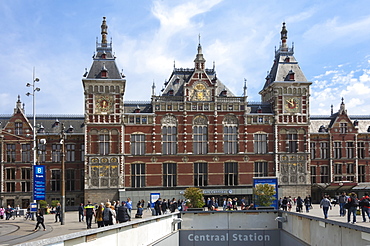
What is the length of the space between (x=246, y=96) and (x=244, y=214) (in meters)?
32.7

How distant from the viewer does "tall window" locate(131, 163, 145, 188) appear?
54.7 metres

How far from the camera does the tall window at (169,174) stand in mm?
55344

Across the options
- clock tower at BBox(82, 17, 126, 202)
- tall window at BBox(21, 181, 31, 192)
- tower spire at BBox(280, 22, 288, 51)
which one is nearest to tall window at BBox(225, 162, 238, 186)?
clock tower at BBox(82, 17, 126, 202)

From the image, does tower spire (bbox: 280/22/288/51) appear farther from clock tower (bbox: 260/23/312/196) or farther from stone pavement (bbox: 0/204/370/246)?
stone pavement (bbox: 0/204/370/246)

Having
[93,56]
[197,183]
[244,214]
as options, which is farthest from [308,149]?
[244,214]

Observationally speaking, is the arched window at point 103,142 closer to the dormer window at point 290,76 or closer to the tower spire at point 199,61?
the tower spire at point 199,61

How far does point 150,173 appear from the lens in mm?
54969

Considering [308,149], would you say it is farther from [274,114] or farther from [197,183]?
[197,183]

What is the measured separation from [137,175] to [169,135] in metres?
5.93

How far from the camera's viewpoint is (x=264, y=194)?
3731cm

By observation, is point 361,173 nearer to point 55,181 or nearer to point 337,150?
point 337,150

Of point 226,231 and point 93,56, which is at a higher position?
point 93,56

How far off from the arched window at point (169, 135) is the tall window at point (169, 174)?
1.52 m

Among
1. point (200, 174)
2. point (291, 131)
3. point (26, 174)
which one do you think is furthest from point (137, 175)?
point (291, 131)
